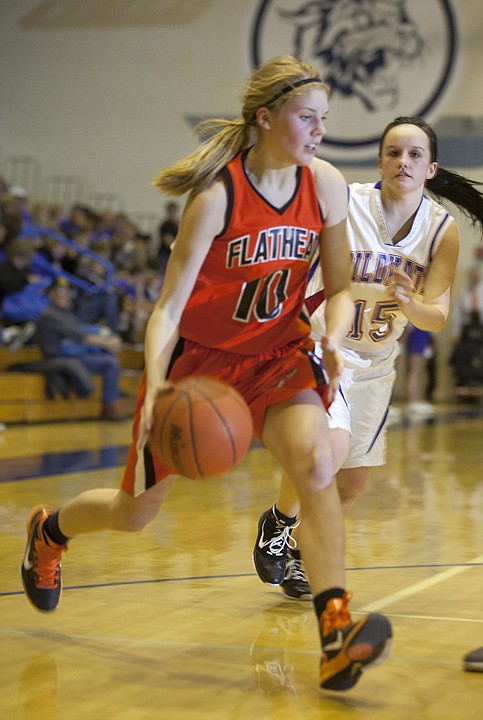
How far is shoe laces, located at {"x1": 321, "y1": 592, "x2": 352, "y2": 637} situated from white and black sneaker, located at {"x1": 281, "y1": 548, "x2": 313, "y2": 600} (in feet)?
3.58

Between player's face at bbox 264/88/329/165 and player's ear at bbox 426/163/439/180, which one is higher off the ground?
player's face at bbox 264/88/329/165

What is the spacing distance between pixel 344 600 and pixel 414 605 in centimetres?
99

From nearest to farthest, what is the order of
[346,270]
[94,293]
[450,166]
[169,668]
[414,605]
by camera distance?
1. [169,668]
2. [346,270]
3. [414,605]
4. [94,293]
5. [450,166]

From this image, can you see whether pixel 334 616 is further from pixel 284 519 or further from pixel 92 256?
pixel 92 256

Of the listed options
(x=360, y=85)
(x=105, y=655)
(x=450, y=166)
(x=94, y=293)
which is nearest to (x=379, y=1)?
(x=360, y=85)

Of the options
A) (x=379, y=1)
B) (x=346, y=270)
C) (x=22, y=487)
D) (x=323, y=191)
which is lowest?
(x=22, y=487)

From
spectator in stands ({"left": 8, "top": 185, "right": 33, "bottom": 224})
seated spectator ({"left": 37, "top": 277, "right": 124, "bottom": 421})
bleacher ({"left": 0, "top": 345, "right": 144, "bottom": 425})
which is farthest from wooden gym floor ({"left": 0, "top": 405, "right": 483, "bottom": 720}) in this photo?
spectator in stands ({"left": 8, "top": 185, "right": 33, "bottom": 224})

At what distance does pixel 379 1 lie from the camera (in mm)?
15641

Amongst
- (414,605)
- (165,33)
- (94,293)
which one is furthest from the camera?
(165,33)

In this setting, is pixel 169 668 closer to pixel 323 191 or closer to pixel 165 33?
pixel 323 191

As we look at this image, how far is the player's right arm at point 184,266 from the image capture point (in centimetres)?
287

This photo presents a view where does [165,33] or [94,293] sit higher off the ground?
[165,33]

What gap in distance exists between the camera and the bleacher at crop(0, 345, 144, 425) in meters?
10.0

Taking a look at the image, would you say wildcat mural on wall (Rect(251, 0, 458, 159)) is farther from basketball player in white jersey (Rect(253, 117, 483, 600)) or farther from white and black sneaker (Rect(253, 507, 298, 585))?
white and black sneaker (Rect(253, 507, 298, 585))
